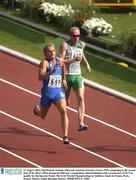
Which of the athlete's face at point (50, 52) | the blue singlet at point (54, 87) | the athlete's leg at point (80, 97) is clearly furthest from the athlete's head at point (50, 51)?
the athlete's leg at point (80, 97)

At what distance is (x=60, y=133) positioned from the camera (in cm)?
1666

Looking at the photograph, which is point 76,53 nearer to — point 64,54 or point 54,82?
point 64,54

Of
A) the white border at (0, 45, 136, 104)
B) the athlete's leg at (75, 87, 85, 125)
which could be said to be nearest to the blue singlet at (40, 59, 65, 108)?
the athlete's leg at (75, 87, 85, 125)

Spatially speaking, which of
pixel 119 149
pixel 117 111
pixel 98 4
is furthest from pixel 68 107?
pixel 98 4

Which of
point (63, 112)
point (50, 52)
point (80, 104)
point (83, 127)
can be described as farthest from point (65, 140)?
point (50, 52)

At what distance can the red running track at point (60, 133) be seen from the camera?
603 inches

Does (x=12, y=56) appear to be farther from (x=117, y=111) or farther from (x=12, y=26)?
(x=117, y=111)

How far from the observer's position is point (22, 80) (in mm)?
20094

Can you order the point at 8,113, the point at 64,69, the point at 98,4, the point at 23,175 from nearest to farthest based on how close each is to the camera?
1. the point at 23,175
2. the point at 64,69
3. the point at 8,113
4. the point at 98,4

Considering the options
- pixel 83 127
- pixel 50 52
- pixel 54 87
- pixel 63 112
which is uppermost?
pixel 50 52

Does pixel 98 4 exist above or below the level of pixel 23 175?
above

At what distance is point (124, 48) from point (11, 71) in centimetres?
348

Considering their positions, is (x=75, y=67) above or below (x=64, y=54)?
below

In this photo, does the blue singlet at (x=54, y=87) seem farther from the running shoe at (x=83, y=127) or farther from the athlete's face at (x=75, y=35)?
the running shoe at (x=83, y=127)
